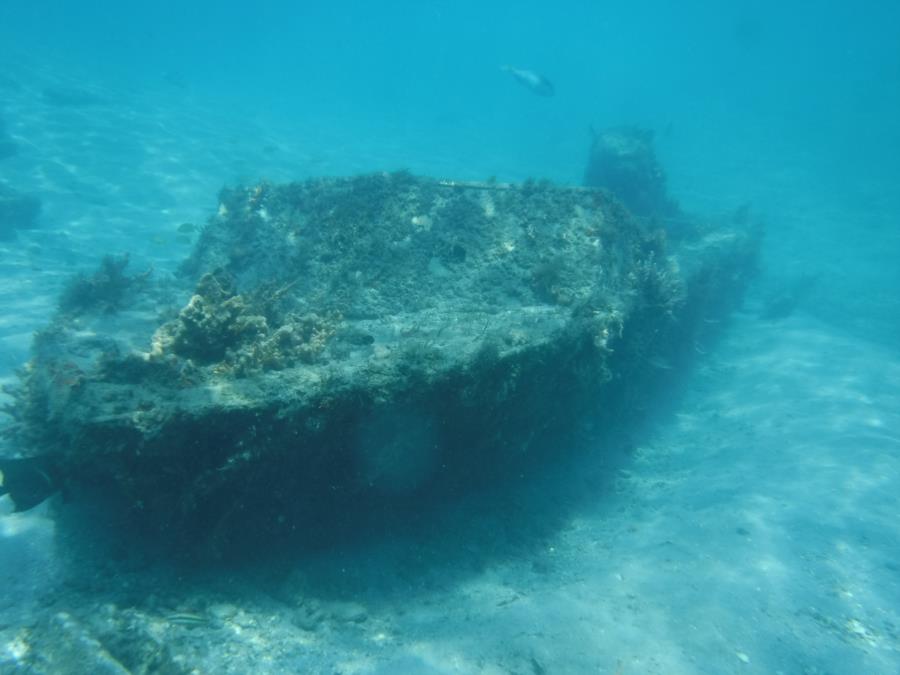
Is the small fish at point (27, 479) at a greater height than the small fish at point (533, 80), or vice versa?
the small fish at point (533, 80)

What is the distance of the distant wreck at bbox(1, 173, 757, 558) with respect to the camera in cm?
422

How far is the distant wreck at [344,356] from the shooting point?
422cm

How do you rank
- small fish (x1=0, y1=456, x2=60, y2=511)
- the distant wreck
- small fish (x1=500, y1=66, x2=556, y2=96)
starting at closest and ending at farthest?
the distant wreck → small fish (x1=0, y1=456, x2=60, y2=511) → small fish (x1=500, y1=66, x2=556, y2=96)

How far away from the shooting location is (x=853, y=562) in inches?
243

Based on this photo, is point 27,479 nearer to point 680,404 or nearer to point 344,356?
point 344,356

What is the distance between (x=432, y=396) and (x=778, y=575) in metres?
5.01

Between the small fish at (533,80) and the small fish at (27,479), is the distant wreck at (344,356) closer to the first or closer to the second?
the small fish at (27,479)

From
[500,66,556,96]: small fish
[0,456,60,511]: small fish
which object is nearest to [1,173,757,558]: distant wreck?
[0,456,60,511]: small fish

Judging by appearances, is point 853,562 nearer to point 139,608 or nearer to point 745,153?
point 139,608

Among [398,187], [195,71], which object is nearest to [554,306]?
[398,187]

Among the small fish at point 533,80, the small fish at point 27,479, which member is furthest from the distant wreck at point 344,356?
the small fish at point 533,80

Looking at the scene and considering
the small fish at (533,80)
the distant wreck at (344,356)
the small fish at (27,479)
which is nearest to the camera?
the distant wreck at (344,356)

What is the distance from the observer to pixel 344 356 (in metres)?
5.33

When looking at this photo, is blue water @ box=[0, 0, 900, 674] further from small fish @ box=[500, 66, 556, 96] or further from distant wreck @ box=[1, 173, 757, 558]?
small fish @ box=[500, 66, 556, 96]
